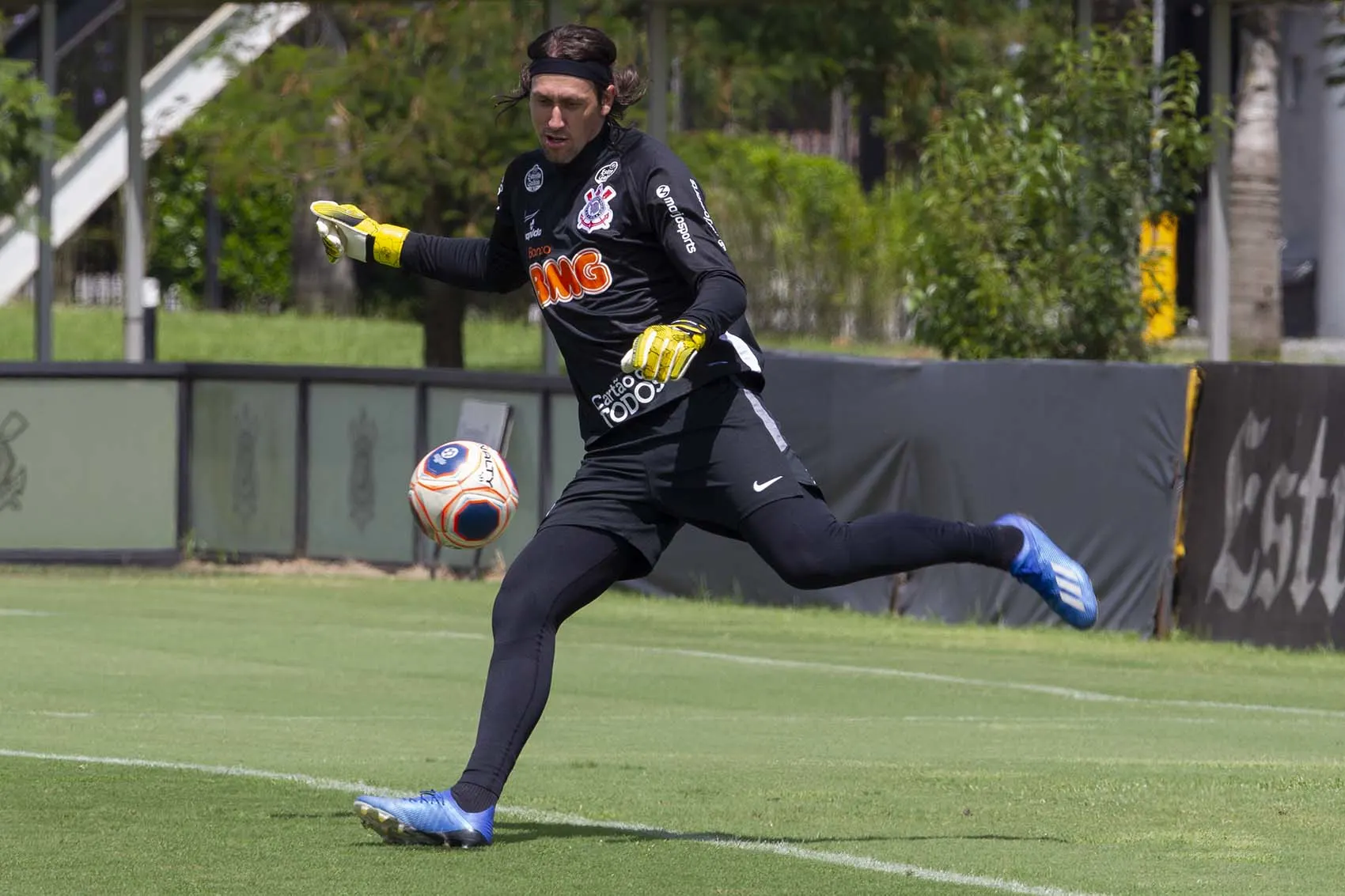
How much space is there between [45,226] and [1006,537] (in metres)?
14.7

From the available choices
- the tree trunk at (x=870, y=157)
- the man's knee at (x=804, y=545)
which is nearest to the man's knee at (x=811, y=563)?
the man's knee at (x=804, y=545)

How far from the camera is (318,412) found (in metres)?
18.4

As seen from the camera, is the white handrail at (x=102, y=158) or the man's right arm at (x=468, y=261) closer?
the man's right arm at (x=468, y=261)

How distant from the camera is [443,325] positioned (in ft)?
76.5

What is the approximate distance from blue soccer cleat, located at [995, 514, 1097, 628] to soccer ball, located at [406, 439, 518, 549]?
4.55 feet

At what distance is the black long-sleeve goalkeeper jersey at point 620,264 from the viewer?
607 cm

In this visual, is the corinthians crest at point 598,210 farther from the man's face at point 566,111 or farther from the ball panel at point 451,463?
the ball panel at point 451,463

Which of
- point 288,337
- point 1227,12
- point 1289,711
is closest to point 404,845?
point 1289,711

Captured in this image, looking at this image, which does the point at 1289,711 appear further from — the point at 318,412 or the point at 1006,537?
the point at 318,412

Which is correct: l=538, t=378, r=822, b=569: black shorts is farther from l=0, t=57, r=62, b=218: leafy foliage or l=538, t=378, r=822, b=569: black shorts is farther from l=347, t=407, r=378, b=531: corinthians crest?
l=0, t=57, r=62, b=218: leafy foliage

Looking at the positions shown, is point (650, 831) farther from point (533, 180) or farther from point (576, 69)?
point (576, 69)

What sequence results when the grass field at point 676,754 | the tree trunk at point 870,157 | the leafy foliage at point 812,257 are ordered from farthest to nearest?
the tree trunk at point 870,157 → the leafy foliage at point 812,257 → the grass field at point 676,754

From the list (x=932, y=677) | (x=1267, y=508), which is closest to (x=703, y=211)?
(x=932, y=677)

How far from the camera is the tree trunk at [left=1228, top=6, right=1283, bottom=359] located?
2277cm
